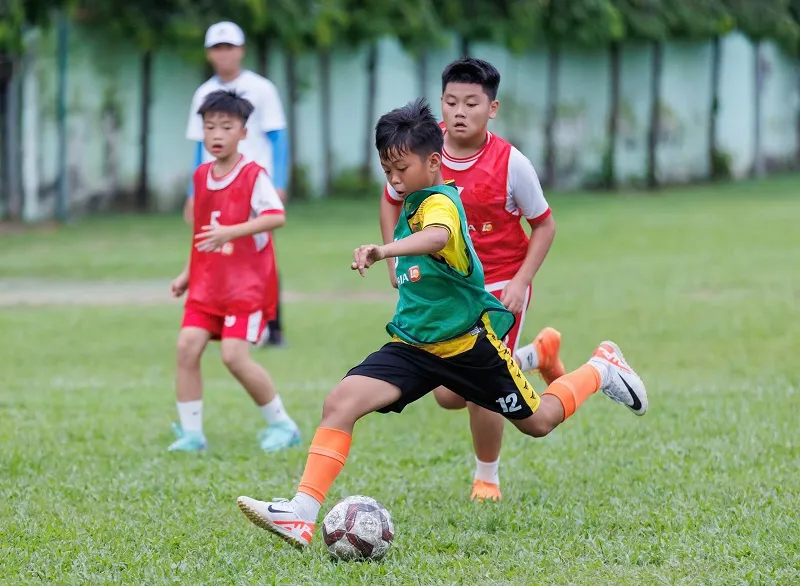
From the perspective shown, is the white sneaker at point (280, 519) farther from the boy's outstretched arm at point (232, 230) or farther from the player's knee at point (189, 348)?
the player's knee at point (189, 348)

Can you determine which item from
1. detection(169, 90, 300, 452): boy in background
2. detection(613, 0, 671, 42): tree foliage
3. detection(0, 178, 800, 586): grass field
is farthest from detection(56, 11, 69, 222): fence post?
detection(169, 90, 300, 452): boy in background

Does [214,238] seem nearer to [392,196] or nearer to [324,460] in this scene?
[392,196]

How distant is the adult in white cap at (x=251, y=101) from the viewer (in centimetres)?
806

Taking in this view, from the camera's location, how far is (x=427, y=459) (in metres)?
6.42

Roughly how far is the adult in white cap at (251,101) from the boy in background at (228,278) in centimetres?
121

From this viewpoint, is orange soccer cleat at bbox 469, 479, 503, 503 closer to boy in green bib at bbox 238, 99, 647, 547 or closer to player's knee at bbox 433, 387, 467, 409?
player's knee at bbox 433, 387, 467, 409

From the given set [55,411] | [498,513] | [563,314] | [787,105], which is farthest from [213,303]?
[787,105]

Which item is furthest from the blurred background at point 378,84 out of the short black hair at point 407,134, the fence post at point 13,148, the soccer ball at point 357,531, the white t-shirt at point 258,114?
the soccer ball at point 357,531

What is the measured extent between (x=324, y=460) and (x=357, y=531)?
32 centimetres

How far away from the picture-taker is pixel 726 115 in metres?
32.9

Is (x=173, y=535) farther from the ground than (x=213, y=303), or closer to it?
closer to it

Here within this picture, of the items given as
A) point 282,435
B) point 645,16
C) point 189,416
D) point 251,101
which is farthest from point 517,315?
point 645,16

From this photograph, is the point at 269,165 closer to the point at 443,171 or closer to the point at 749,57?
the point at 443,171

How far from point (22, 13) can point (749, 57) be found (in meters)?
19.9
